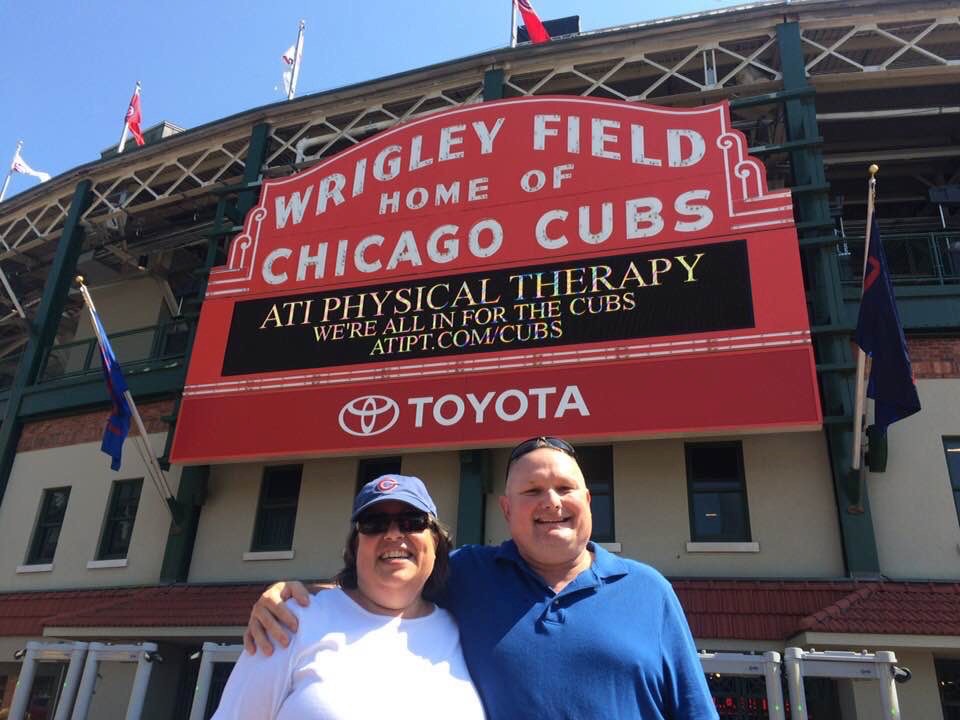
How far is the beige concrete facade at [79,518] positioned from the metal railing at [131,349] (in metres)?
A: 1.84

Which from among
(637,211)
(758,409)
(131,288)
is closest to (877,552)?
(758,409)

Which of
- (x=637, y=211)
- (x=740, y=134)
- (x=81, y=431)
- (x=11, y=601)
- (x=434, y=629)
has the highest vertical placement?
(x=740, y=134)

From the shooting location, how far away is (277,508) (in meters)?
11.6

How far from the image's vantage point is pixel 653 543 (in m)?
Answer: 9.48

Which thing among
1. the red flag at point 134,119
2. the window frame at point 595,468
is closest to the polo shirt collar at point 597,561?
the window frame at point 595,468

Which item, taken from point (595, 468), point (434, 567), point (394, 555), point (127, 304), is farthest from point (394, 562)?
point (127, 304)

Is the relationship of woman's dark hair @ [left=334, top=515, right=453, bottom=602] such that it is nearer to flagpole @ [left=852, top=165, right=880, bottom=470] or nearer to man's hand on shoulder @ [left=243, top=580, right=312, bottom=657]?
man's hand on shoulder @ [left=243, top=580, right=312, bottom=657]

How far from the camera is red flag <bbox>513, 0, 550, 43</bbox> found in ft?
49.3

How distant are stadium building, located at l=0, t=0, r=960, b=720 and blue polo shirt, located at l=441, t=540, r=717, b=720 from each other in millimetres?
6184

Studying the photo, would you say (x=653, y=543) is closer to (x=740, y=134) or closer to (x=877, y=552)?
(x=877, y=552)

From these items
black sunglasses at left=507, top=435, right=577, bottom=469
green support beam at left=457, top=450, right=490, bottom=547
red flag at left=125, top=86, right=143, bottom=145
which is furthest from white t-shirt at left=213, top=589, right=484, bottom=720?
red flag at left=125, top=86, right=143, bottom=145

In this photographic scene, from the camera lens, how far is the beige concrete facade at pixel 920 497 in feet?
28.0

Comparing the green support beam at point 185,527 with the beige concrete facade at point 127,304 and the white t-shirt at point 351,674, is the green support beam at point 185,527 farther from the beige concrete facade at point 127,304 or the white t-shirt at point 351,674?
the white t-shirt at point 351,674

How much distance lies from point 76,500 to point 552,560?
12.9 m
